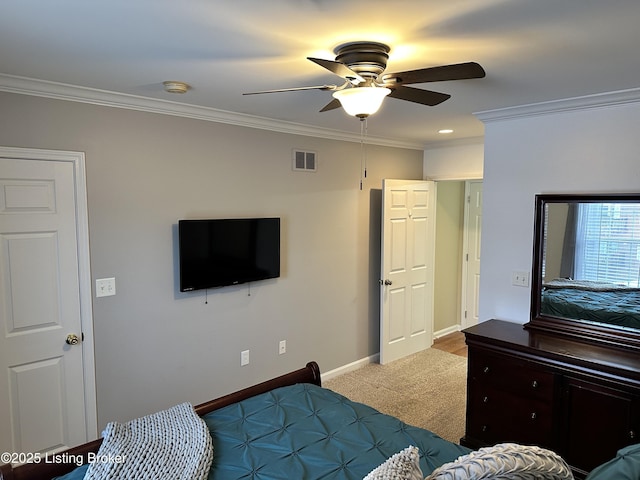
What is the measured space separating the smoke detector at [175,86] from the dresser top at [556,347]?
247 cm

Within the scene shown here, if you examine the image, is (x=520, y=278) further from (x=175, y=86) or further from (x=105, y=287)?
(x=105, y=287)

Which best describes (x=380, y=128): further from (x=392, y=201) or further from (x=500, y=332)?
(x=500, y=332)

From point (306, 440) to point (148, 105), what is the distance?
2.38 m

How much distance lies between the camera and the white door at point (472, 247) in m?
5.68

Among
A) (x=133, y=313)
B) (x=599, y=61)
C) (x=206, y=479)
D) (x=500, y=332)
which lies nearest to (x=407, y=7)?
(x=599, y=61)

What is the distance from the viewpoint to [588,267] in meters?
2.91

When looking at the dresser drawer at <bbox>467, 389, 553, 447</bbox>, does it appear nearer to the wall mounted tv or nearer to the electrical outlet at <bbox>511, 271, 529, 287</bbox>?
the electrical outlet at <bbox>511, 271, 529, 287</bbox>

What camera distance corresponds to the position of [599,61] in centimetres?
206

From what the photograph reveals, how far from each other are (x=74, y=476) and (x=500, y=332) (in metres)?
2.63

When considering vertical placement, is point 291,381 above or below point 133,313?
below

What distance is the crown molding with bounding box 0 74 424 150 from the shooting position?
2.46 m

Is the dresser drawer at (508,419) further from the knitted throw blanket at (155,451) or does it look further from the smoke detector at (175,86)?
the smoke detector at (175,86)

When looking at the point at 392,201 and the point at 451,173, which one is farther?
the point at 451,173

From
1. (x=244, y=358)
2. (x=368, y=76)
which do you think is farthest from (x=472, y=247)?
A: (x=368, y=76)
